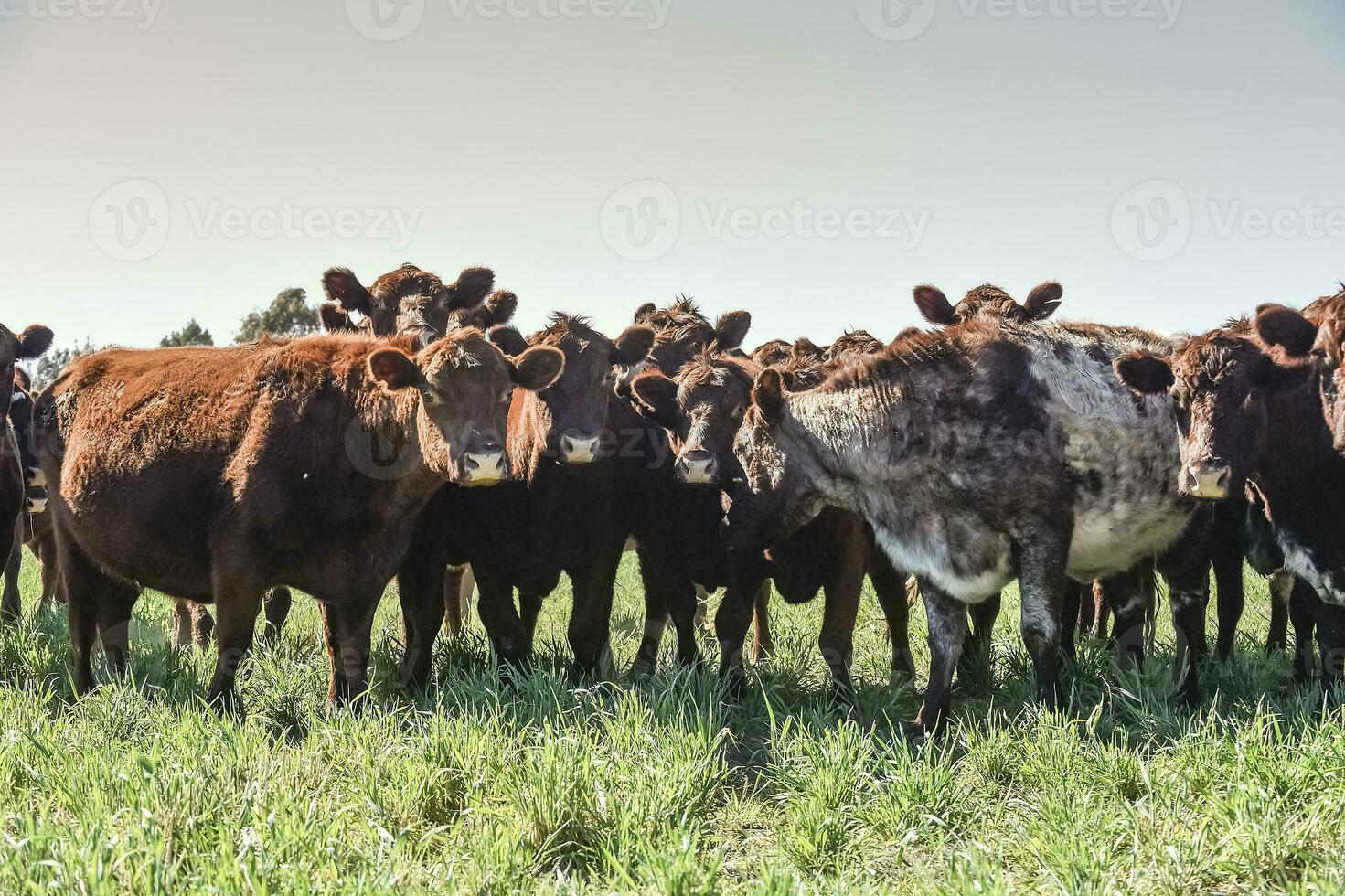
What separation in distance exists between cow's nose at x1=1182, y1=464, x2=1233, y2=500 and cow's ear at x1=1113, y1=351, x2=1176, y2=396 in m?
0.65

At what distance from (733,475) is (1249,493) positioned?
310 centimetres

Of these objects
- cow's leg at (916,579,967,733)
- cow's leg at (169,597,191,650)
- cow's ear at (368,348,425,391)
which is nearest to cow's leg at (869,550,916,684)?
cow's leg at (916,579,967,733)

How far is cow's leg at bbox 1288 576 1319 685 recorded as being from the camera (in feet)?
22.5

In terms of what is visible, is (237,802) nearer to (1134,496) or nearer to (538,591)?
(538,591)

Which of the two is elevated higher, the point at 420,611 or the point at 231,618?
the point at 231,618

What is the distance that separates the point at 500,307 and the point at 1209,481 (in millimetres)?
5610

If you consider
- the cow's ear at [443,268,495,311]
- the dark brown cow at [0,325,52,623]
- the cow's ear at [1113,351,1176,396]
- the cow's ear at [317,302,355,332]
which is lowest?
the dark brown cow at [0,325,52,623]

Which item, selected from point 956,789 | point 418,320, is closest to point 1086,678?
point 956,789

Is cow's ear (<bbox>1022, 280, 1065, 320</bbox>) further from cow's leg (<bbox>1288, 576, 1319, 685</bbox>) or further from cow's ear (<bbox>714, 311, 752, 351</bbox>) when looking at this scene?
cow's leg (<bbox>1288, 576, 1319, 685</bbox>)

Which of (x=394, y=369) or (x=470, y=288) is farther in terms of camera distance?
(x=470, y=288)

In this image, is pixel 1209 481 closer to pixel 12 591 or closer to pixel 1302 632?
pixel 1302 632


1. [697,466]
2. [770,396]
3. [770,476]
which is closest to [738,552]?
[770,476]

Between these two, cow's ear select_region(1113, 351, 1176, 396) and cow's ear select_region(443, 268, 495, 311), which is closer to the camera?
cow's ear select_region(1113, 351, 1176, 396)

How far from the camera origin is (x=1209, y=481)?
578 cm
